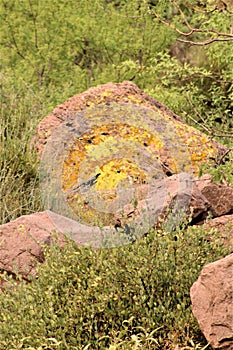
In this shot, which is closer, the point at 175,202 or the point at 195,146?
the point at 175,202

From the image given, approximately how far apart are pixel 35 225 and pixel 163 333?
151 cm

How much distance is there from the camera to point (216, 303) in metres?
3.80

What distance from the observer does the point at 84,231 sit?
516 centimetres

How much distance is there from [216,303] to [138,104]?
4.18 m

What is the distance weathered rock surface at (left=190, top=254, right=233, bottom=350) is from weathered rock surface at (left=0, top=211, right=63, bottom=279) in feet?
4.80

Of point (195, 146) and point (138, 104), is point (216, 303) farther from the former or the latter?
point (138, 104)

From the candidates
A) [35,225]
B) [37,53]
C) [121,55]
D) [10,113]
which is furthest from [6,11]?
[35,225]

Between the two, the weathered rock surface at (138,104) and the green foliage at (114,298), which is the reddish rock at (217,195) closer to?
the green foliage at (114,298)

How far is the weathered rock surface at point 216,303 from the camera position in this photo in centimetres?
377

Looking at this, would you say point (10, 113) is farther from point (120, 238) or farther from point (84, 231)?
point (120, 238)

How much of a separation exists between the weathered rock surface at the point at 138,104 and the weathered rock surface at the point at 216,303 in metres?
3.30

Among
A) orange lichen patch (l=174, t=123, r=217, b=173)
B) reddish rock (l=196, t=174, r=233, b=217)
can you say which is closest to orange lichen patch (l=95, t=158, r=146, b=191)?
orange lichen patch (l=174, t=123, r=217, b=173)

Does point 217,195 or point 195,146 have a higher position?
point 217,195

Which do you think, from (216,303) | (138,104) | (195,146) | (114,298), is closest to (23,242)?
(114,298)
